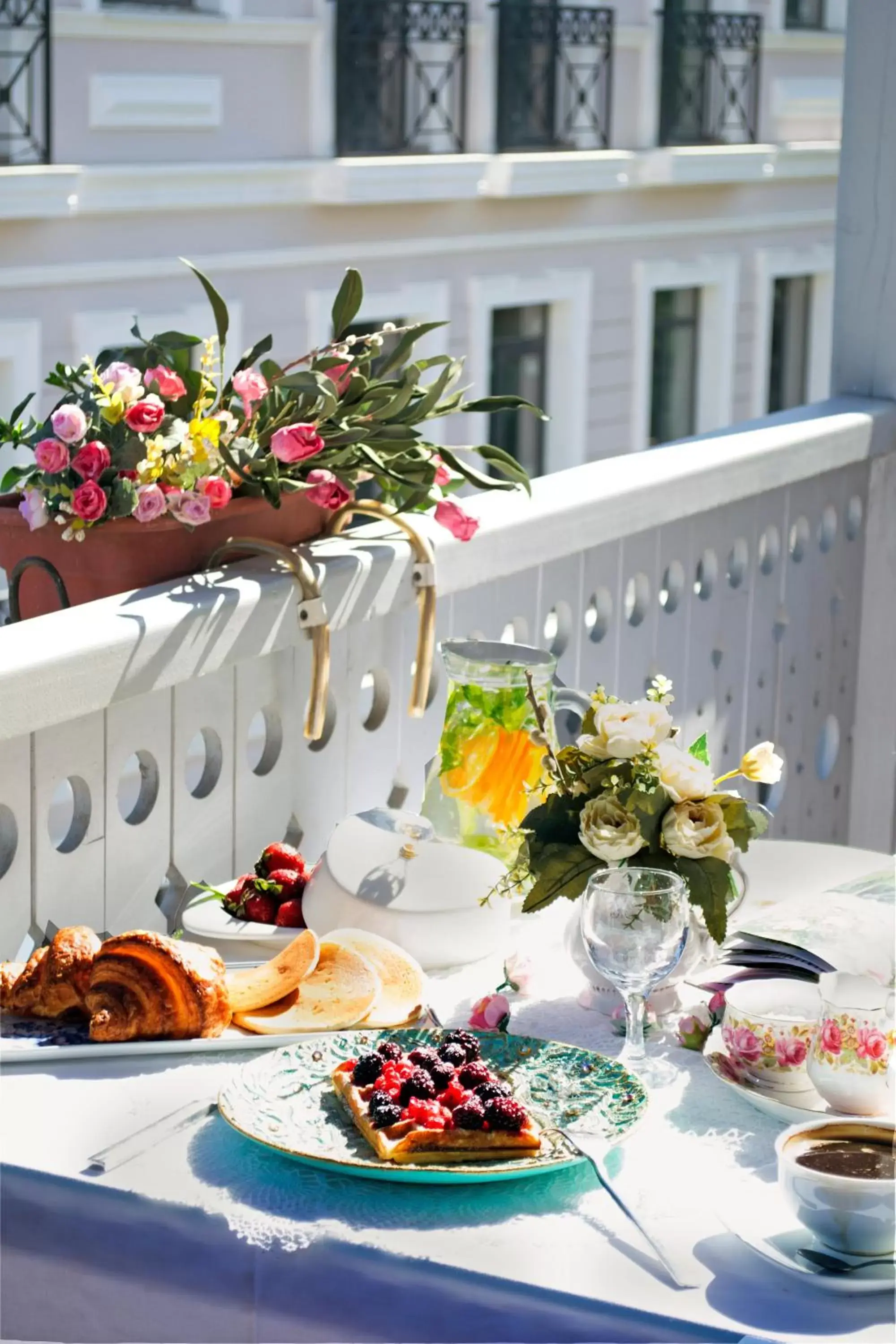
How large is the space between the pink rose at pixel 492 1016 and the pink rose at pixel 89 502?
0.65 metres

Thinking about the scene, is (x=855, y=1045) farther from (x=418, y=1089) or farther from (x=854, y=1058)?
(x=418, y=1089)

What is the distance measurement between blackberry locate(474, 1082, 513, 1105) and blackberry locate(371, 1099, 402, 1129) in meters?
0.05

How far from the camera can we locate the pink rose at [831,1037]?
1.39 metres

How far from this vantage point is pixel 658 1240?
1218 millimetres

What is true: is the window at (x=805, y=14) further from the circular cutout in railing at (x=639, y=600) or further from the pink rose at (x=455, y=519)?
the pink rose at (x=455, y=519)

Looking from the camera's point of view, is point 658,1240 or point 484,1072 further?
point 484,1072

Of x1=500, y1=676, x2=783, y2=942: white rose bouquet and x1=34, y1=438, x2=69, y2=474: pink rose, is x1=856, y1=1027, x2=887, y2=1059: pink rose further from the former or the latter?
x1=34, y1=438, x2=69, y2=474: pink rose

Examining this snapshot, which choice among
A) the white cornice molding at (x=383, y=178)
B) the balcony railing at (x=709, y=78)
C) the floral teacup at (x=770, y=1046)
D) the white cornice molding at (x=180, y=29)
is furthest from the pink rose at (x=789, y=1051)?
the balcony railing at (x=709, y=78)

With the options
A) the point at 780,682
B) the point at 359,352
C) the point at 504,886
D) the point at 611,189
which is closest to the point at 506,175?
the point at 611,189

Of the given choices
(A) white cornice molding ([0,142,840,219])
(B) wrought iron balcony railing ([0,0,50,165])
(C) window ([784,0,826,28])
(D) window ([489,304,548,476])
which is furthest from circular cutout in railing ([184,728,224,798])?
(C) window ([784,0,826,28])

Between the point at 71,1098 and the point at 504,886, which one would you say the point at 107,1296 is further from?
the point at 504,886

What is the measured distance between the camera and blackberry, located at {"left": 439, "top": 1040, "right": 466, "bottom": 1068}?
4.48 ft

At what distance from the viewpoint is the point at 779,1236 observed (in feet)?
4.02

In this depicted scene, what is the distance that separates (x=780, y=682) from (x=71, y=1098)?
6.55ft
